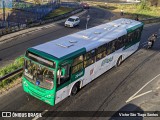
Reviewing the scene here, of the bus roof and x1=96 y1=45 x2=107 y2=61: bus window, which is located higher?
the bus roof

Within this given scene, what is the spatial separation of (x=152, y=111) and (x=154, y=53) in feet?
40.7

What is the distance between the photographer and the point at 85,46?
1491 centimetres

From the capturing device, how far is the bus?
12.8 meters

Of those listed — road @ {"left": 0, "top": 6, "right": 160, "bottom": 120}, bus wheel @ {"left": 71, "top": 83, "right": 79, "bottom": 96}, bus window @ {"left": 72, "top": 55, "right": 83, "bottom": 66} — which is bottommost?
road @ {"left": 0, "top": 6, "right": 160, "bottom": 120}

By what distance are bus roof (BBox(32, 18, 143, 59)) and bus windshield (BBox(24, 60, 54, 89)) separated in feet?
3.07

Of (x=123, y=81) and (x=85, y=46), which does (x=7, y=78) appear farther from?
(x=123, y=81)

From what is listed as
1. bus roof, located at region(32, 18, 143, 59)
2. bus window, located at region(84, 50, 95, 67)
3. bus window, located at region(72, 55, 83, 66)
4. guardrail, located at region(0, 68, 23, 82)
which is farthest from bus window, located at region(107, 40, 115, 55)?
guardrail, located at region(0, 68, 23, 82)

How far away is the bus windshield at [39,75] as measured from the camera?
1270 cm

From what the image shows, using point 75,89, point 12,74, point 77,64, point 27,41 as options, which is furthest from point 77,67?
point 27,41

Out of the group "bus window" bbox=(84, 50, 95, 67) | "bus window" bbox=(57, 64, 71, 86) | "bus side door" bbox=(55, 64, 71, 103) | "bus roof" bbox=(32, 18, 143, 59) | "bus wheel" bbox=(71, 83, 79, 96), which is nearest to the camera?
"bus window" bbox=(57, 64, 71, 86)

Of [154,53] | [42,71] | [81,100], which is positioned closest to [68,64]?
[42,71]

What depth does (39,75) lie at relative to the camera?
13.0 metres

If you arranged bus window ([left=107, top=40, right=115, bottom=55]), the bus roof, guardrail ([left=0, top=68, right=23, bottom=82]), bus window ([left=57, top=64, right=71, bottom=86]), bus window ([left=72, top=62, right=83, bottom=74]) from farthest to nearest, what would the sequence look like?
bus window ([left=107, top=40, right=115, bottom=55])
guardrail ([left=0, top=68, right=23, bottom=82])
bus window ([left=72, top=62, right=83, bottom=74])
the bus roof
bus window ([left=57, top=64, right=71, bottom=86])

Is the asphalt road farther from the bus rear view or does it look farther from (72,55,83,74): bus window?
(72,55,83,74): bus window
